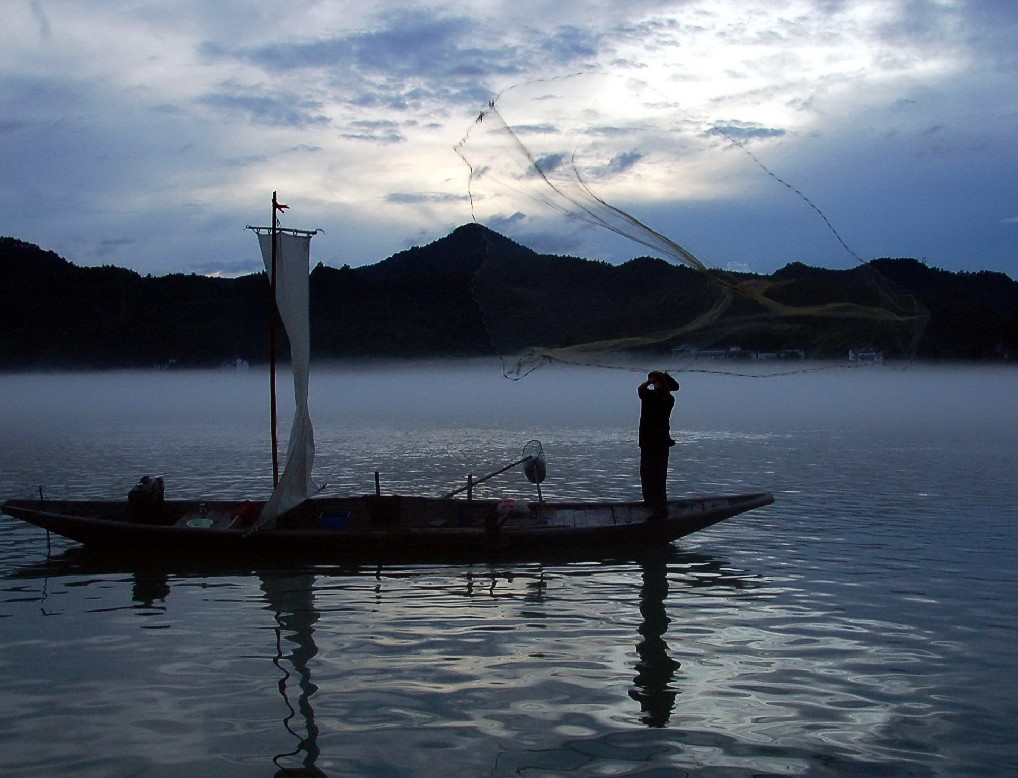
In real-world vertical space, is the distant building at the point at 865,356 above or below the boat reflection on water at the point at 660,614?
above

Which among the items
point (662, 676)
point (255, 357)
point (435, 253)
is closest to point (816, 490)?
point (662, 676)

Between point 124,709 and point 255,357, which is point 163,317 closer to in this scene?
point 255,357

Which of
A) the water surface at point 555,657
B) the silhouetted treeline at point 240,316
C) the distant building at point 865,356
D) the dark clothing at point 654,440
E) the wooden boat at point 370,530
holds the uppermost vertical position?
the silhouetted treeline at point 240,316

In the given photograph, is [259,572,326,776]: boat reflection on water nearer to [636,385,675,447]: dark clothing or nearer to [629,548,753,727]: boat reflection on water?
[629,548,753,727]: boat reflection on water

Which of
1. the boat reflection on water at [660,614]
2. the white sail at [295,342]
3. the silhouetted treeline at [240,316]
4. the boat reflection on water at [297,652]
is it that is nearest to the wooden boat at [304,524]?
the white sail at [295,342]

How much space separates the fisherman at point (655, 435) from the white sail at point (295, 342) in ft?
16.2

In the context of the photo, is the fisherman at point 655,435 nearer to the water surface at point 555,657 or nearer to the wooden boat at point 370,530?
the wooden boat at point 370,530

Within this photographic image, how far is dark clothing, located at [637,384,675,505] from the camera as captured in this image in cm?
1372

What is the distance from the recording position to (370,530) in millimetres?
13258

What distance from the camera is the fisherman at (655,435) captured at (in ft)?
44.8

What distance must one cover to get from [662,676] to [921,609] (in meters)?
3.95

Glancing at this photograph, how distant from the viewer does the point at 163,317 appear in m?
124

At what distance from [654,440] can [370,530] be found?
14.5ft

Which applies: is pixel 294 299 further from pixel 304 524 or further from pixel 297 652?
pixel 297 652
